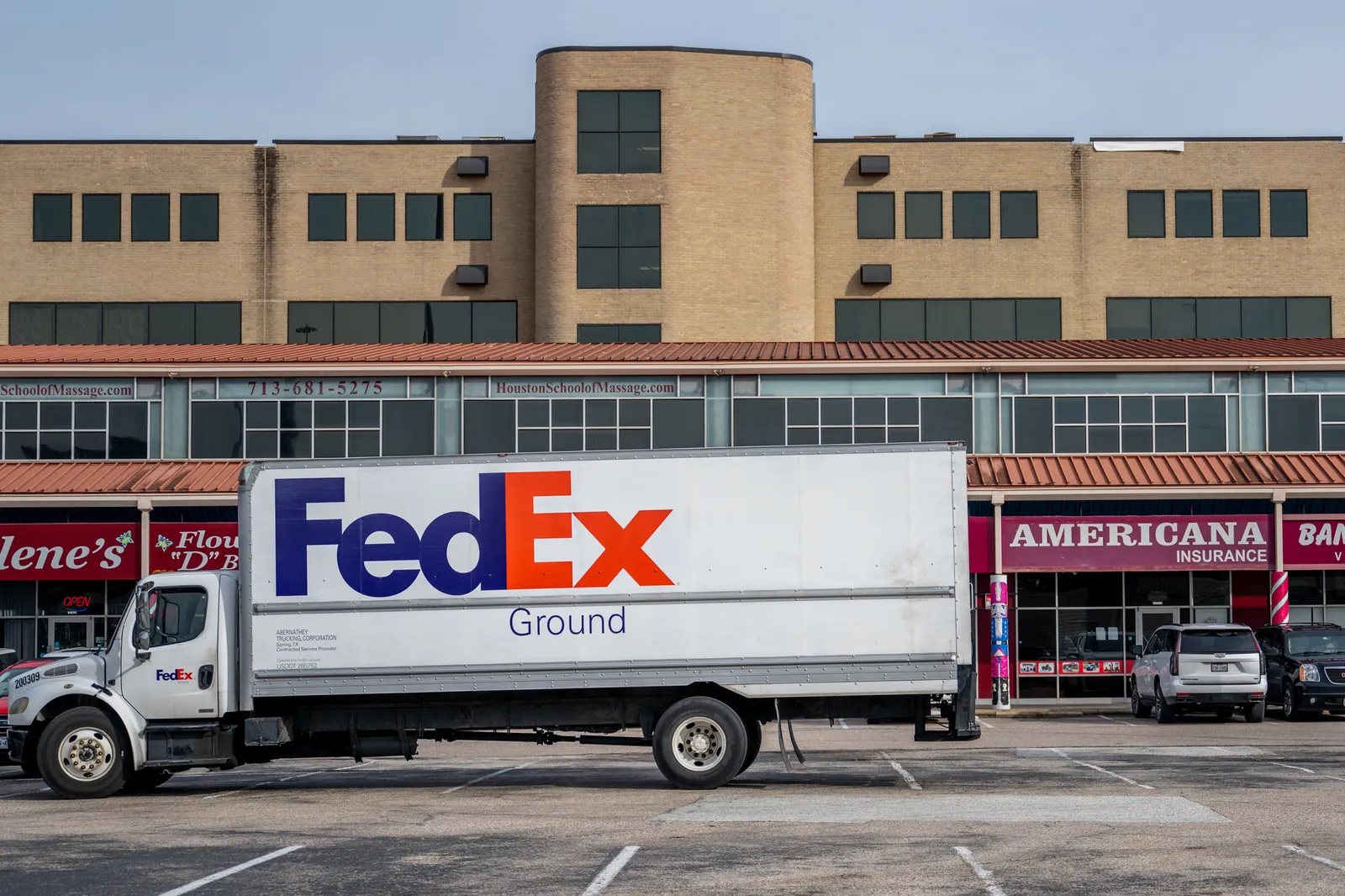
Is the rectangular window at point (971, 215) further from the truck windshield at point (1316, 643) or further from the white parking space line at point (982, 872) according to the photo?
the white parking space line at point (982, 872)

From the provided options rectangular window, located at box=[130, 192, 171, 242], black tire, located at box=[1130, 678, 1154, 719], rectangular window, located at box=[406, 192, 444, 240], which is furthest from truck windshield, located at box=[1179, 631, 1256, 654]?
rectangular window, located at box=[130, 192, 171, 242]

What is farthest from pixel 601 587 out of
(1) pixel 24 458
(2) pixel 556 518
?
(1) pixel 24 458

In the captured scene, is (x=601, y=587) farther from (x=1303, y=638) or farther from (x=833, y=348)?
(x=833, y=348)

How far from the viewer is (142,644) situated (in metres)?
18.2

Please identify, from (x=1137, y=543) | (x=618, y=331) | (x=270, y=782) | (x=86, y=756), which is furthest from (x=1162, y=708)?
(x=618, y=331)

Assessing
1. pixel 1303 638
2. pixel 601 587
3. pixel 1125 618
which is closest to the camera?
pixel 601 587

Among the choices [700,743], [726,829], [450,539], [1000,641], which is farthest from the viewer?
[1000,641]

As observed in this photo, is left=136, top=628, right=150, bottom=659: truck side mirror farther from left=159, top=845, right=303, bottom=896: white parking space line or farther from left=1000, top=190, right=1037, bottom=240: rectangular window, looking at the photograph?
left=1000, top=190, right=1037, bottom=240: rectangular window

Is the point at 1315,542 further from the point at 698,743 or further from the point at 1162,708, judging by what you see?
the point at 698,743

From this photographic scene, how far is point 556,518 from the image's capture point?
58.7ft

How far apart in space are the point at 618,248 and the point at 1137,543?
1929cm

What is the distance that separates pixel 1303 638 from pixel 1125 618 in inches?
353

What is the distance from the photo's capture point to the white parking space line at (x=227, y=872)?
10.9 m

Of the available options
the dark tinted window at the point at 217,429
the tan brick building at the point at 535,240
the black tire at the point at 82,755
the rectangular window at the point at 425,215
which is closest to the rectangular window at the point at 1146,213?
the tan brick building at the point at 535,240
